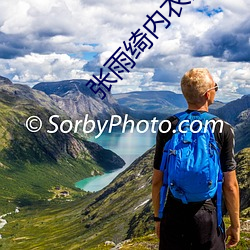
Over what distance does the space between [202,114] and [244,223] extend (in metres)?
23.9

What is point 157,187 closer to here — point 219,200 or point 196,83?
point 219,200

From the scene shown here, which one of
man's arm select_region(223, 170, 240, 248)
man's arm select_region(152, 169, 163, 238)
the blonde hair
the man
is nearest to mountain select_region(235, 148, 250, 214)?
man's arm select_region(223, 170, 240, 248)

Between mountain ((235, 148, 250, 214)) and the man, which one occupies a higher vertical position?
mountain ((235, 148, 250, 214))

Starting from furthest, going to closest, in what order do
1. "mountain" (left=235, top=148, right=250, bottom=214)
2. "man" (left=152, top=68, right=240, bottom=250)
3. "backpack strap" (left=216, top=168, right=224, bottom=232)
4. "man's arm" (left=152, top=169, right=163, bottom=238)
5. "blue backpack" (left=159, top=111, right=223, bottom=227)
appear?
"mountain" (left=235, top=148, right=250, bottom=214)
"man's arm" (left=152, top=169, right=163, bottom=238)
"man" (left=152, top=68, right=240, bottom=250)
"backpack strap" (left=216, top=168, right=224, bottom=232)
"blue backpack" (left=159, top=111, right=223, bottom=227)

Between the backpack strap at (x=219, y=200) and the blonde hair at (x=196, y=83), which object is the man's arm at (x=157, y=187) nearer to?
the backpack strap at (x=219, y=200)

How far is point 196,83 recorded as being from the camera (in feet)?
35.7

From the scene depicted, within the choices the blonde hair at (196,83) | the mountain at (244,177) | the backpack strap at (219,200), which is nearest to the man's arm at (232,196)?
the backpack strap at (219,200)

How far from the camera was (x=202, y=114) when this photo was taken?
36.1 ft

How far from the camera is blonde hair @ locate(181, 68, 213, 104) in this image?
10.9 metres

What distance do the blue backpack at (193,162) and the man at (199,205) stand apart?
332 mm

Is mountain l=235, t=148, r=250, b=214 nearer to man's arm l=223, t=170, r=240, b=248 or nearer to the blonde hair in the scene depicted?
man's arm l=223, t=170, r=240, b=248

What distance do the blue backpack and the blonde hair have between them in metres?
0.66

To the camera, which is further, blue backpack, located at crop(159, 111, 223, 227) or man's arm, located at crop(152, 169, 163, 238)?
man's arm, located at crop(152, 169, 163, 238)

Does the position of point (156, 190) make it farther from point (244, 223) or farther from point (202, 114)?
point (244, 223)
